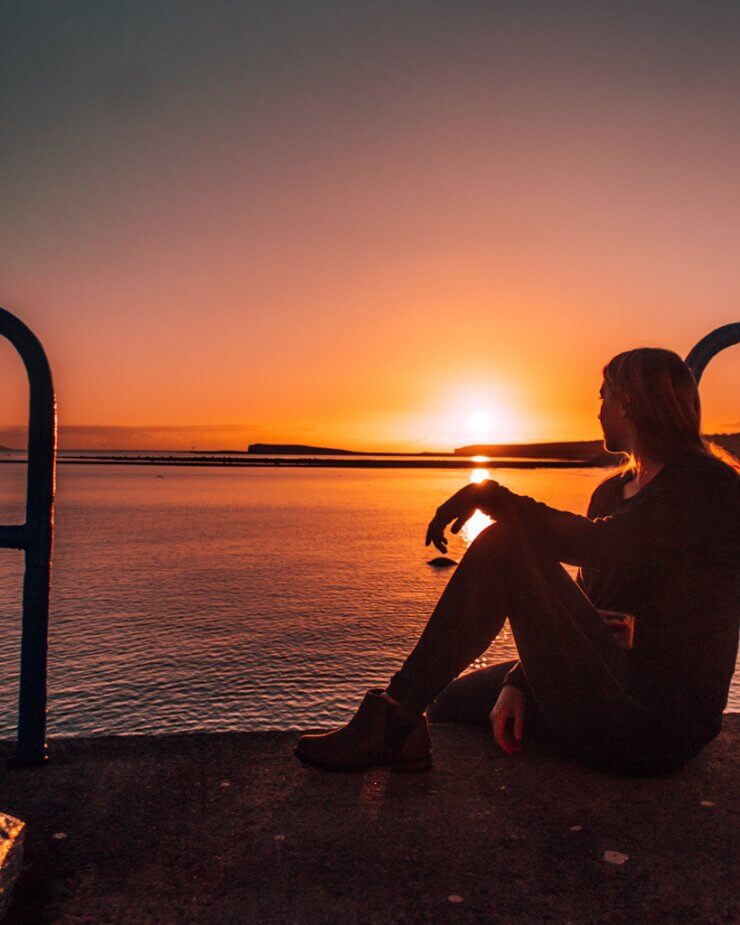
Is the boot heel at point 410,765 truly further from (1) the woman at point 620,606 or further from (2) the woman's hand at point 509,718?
(2) the woman's hand at point 509,718

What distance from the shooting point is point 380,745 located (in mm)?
2701

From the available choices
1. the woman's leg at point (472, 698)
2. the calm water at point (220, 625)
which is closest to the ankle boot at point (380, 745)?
the woman's leg at point (472, 698)

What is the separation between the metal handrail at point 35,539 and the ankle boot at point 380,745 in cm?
102

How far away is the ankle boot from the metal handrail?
102 cm

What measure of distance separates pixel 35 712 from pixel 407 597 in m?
6.74

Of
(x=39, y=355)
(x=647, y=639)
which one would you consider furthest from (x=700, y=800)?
(x=39, y=355)

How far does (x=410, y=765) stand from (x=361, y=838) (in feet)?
1.55

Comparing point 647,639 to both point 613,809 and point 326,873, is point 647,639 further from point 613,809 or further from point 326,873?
point 326,873

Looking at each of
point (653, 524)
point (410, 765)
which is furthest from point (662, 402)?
point (410, 765)

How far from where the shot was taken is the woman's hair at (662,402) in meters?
2.59

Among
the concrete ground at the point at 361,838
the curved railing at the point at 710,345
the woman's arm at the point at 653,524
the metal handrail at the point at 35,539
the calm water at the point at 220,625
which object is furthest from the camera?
the calm water at the point at 220,625

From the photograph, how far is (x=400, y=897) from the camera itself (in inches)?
78.0

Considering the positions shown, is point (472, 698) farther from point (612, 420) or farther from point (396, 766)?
point (612, 420)

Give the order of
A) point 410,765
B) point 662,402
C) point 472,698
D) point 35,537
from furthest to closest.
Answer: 1. point 472,698
2. point 35,537
3. point 410,765
4. point 662,402
